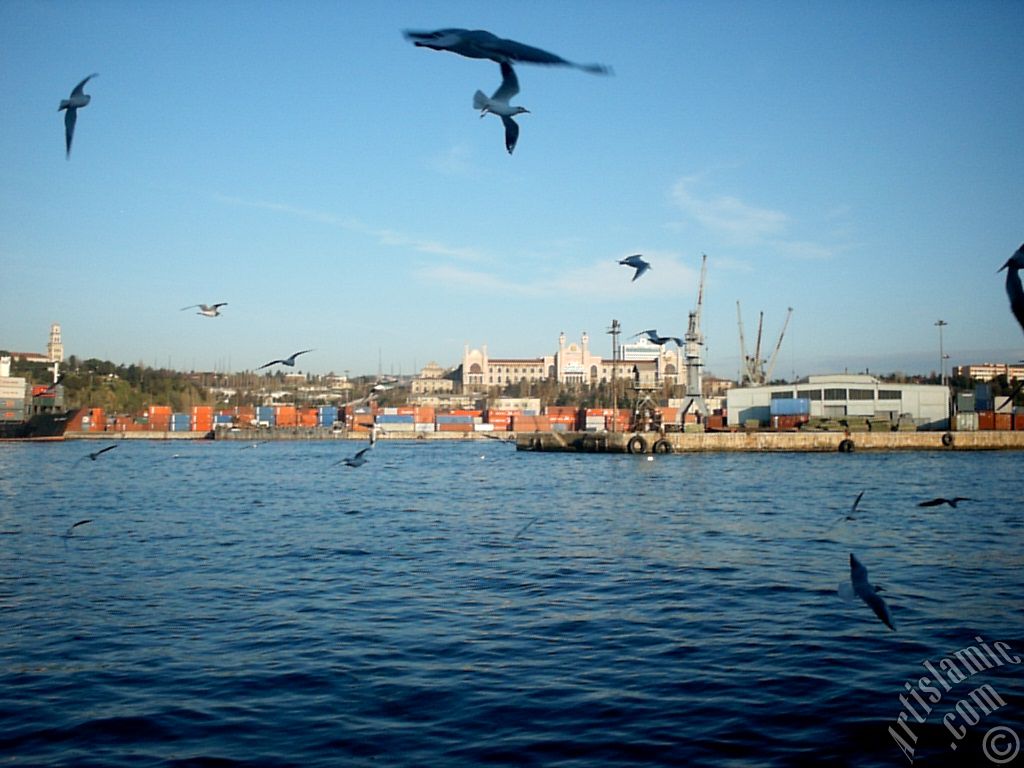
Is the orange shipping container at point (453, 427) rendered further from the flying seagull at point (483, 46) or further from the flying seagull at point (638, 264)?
the flying seagull at point (483, 46)

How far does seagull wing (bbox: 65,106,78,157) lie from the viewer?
255 inches

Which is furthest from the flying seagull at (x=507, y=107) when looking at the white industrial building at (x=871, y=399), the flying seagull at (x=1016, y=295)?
the white industrial building at (x=871, y=399)

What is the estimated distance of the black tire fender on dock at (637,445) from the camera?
7000cm

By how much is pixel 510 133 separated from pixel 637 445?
216 feet

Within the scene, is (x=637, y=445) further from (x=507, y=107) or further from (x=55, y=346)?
(x=55, y=346)

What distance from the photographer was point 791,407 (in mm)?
81000

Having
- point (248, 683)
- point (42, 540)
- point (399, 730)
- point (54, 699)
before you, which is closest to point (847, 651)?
point (399, 730)

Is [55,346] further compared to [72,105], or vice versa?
[55,346]

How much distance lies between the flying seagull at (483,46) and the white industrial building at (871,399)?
3210 inches

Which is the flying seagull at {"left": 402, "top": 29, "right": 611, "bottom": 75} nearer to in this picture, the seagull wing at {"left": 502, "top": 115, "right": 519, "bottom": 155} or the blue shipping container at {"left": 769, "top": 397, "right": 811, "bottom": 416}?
the seagull wing at {"left": 502, "top": 115, "right": 519, "bottom": 155}

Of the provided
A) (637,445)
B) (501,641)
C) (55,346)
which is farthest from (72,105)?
(55,346)

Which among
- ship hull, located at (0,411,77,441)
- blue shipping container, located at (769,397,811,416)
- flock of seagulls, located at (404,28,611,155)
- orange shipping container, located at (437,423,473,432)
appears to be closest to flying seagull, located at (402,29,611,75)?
flock of seagulls, located at (404,28,611,155)

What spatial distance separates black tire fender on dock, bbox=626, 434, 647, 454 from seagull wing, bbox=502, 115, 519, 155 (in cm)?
6568

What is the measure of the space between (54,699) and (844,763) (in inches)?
276
